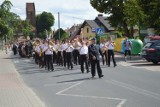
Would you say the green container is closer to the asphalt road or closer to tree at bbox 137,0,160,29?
tree at bbox 137,0,160,29

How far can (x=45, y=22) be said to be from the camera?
135500 millimetres

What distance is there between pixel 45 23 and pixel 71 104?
409 feet

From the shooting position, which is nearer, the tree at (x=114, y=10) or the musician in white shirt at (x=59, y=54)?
the musician in white shirt at (x=59, y=54)

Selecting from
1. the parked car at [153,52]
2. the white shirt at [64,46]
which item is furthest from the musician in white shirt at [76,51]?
the parked car at [153,52]

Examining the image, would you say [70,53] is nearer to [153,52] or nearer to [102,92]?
[153,52]

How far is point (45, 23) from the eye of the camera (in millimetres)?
135750

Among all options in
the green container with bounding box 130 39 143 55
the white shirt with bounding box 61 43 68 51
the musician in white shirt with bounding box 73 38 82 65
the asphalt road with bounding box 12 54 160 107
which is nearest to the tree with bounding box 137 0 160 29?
the green container with bounding box 130 39 143 55

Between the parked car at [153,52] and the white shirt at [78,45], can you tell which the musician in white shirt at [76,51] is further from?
the parked car at [153,52]

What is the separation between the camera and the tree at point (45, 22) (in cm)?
13388

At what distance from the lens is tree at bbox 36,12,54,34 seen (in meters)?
134

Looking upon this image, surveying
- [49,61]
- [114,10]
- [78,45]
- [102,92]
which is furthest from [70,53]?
[114,10]

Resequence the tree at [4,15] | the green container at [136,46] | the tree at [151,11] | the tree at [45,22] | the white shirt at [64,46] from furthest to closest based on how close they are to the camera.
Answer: the tree at [45,22]
the tree at [4,15]
the green container at [136,46]
the tree at [151,11]
the white shirt at [64,46]

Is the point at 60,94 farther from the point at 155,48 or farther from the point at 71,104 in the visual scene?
the point at 155,48

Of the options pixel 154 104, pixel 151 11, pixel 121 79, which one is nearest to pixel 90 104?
pixel 154 104
